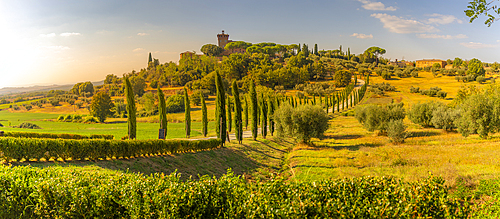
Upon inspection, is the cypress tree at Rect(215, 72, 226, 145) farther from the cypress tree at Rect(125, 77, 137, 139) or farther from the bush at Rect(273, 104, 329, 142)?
the bush at Rect(273, 104, 329, 142)

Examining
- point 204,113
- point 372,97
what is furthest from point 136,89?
point 372,97

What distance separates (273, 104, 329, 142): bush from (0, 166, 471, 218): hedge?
2272 cm

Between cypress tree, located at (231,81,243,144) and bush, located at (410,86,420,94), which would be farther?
bush, located at (410,86,420,94)

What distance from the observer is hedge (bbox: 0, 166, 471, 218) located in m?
3.93

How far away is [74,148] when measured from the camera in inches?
403

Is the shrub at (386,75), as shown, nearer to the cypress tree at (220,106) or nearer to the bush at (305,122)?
the bush at (305,122)

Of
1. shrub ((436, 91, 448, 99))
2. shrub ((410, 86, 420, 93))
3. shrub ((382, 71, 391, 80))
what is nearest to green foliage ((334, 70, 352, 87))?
shrub ((382, 71, 391, 80))

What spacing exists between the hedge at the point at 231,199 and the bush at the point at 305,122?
2272 cm

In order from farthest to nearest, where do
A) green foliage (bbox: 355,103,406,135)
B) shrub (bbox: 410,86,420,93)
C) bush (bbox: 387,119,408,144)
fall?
shrub (bbox: 410,86,420,93) < green foliage (bbox: 355,103,406,135) < bush (bbox: 387,119,408,144)

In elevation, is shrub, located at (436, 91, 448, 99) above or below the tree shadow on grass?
above

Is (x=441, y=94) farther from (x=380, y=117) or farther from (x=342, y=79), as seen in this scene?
(x=380, y=117)

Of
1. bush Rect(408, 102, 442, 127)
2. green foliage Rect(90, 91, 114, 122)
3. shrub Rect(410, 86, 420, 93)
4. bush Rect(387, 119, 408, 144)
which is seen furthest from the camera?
shrub Rect(410, 86, 420, 93)

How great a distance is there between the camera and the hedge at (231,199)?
155 inches

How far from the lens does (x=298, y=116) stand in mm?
27266
